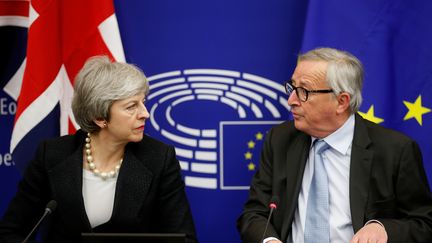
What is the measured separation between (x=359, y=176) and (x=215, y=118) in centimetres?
107

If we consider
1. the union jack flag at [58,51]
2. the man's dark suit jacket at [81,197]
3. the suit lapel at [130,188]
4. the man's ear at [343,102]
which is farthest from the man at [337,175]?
the union jack flag at [58,51]

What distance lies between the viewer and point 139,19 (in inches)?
134

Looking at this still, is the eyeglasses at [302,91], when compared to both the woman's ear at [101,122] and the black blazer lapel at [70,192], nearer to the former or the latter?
the woman's ear at [101,122]

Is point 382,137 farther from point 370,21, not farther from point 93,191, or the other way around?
point 93,191

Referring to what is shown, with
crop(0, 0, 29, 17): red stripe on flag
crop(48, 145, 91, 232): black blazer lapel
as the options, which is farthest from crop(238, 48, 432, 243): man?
crop(0, 0, 29, 17): red stripe on flag

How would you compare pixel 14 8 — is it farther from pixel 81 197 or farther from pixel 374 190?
pixel 374 190

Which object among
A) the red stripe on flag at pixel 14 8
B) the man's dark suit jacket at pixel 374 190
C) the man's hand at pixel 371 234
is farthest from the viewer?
the red stripe on flag at pixel 14 8

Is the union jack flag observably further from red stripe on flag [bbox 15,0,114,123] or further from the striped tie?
the striped tie

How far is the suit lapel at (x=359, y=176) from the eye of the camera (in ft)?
8.30

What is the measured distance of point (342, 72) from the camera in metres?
2.57

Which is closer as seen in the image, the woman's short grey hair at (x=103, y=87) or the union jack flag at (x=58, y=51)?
the woman's short grey hair at (x=103, y=87)

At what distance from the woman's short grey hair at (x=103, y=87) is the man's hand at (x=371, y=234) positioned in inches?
41.9

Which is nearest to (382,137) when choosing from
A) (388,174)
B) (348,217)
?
(388,174)

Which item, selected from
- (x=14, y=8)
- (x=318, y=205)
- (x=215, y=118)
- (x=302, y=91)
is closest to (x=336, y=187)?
(x=318, y=205)
